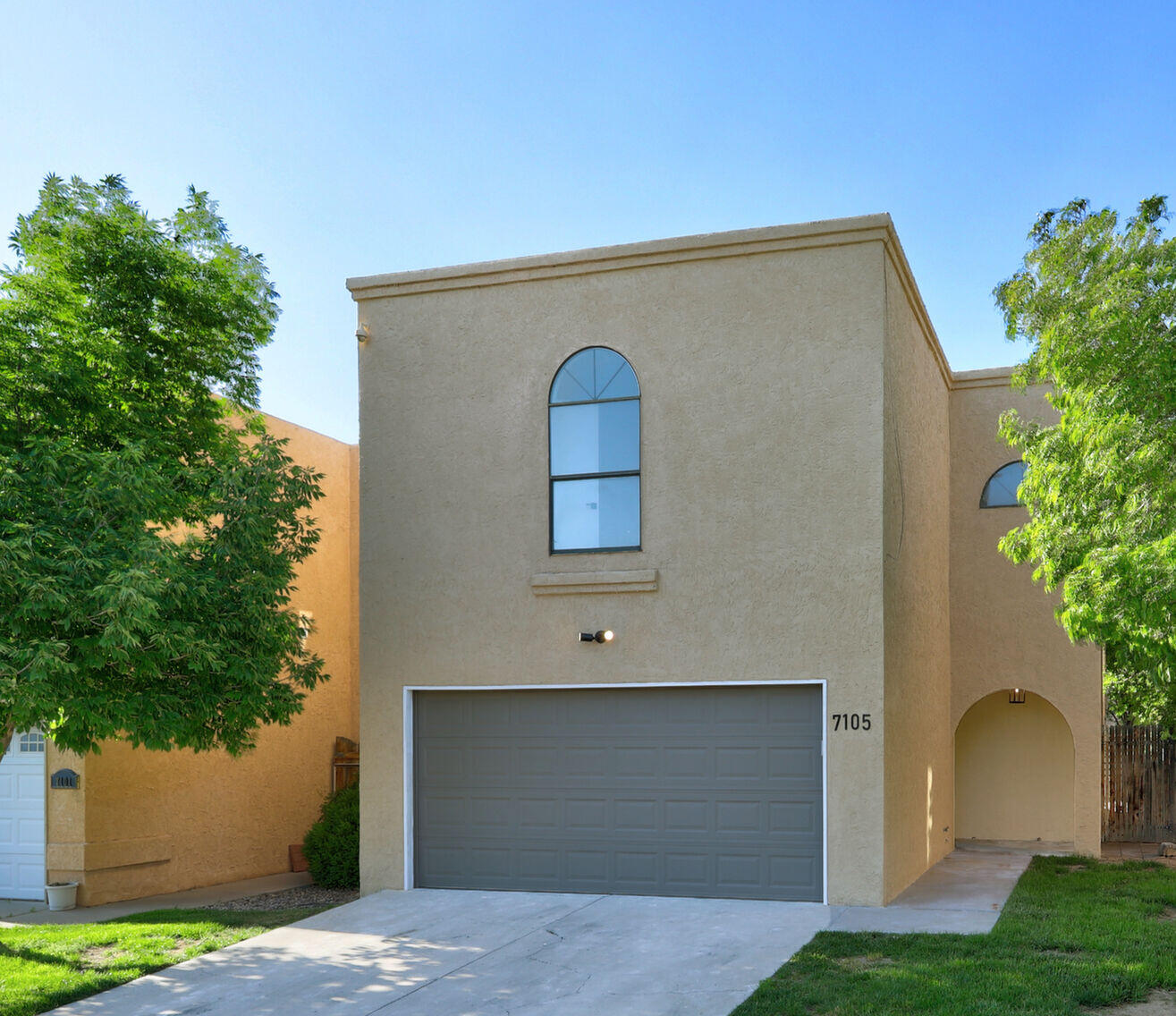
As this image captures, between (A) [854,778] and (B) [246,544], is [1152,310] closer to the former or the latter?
(A) [854,778]

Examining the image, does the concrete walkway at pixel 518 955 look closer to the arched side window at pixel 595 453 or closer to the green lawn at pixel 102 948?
the green lawn at pixel 102 948

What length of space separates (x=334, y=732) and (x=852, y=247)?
38.7 ft

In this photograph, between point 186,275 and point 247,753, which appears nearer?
point 186,275

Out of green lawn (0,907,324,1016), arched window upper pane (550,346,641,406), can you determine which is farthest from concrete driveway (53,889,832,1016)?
arched window upper pane (550,346,641,406)

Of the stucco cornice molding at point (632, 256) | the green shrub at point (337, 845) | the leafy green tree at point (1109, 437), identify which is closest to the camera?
the leafy green tree at point (1109, 437)

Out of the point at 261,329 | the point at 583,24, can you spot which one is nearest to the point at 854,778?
the point at 261,329

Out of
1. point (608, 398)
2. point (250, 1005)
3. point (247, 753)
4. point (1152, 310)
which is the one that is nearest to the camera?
point (250, 1005)

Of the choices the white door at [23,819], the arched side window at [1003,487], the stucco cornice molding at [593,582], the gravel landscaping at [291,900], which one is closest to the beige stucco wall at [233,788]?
the white door at [23,819]

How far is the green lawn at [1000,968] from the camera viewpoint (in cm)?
766

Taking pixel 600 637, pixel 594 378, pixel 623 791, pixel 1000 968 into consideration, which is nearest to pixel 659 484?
pixel 594 378

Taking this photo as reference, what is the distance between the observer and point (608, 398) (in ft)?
40.7

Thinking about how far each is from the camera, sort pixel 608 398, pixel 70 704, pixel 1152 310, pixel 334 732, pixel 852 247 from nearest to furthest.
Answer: pixel 70 704, pixel 1152 310, pixel 852 247, pixel 608 398, pixel 334 732

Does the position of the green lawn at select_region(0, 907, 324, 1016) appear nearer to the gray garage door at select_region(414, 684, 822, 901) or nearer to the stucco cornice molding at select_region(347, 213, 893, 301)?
the gray garage door at select_region(414, 684, 822, 901)

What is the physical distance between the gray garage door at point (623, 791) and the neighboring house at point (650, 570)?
0.03m
